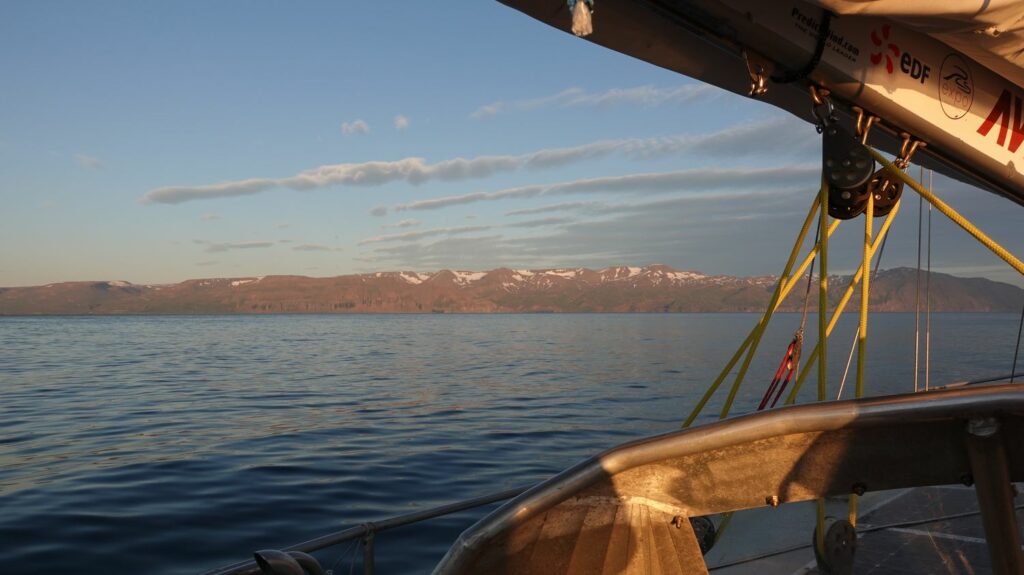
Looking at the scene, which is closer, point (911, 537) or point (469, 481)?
point (911, 537)

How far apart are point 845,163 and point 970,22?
1437 millimetres

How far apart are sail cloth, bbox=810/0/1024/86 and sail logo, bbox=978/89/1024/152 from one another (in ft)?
0.76

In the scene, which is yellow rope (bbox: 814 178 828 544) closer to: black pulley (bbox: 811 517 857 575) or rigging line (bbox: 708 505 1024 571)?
black pulley (bbox: 811 517 857 575)

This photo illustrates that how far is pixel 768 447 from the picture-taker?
208 cm

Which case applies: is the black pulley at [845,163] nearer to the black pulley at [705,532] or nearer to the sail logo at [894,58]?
the sail logo at [894,58]

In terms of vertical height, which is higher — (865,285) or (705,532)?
(865,285)

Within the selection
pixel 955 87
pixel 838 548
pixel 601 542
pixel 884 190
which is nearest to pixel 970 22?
pixel 955 87

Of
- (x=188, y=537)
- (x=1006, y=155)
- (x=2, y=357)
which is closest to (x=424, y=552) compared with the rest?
(x=188, y=537)

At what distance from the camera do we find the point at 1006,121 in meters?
5.06

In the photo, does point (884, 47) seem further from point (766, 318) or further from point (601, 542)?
point (601, 542)

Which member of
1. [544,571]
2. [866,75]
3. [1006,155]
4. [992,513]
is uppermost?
[866,75]

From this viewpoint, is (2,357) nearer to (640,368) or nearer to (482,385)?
(482,385)

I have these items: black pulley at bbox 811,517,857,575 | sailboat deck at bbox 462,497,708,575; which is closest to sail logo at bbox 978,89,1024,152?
black pulley at bbox 811,517,857,575

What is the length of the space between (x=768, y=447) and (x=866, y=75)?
3460 mm
